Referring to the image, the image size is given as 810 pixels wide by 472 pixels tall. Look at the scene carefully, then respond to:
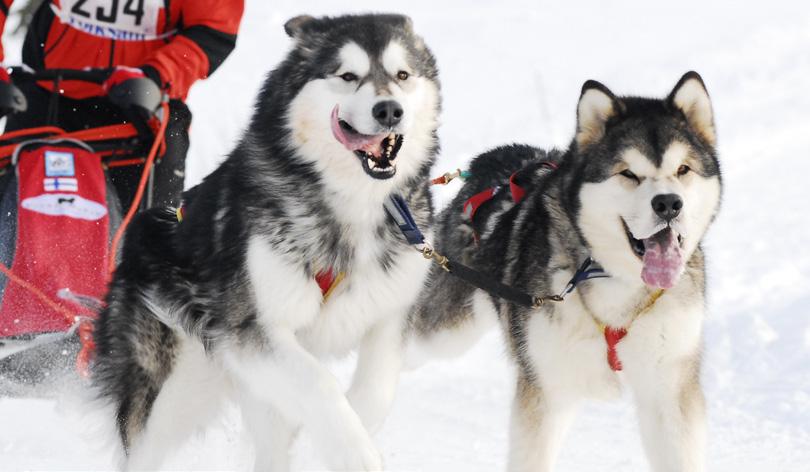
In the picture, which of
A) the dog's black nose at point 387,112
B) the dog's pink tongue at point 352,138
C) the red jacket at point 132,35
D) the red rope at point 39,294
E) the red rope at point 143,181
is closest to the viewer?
the dog's black nose at point 387,112

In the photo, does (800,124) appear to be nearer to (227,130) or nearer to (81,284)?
(227,130)

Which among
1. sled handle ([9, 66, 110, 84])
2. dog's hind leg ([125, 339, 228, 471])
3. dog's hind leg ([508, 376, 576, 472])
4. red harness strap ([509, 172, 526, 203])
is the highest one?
red harness strap ([509, 172, 526, 203])

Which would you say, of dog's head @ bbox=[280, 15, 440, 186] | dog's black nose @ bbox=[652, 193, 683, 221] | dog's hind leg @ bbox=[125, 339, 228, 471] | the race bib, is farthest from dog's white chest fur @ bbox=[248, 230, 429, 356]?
the race bib

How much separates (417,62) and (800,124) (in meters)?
6.63

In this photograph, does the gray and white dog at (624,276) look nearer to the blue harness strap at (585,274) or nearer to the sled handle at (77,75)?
the blue harness strap at (585,274)

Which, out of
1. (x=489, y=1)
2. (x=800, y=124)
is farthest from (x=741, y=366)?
(x=489, y=1)

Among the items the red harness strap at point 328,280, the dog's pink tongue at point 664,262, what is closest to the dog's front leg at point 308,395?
the red harness strap at point 328,280

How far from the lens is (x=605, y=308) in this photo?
2686 millimetres

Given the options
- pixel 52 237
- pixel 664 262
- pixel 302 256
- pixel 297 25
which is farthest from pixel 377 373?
pixel 52 237

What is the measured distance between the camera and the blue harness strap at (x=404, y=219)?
255 centimetres

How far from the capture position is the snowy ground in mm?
3545

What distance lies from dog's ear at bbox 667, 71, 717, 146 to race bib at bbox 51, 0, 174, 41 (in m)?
1.71

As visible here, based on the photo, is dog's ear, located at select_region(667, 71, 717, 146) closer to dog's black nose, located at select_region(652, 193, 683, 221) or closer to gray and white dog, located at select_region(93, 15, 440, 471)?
dog's black nose, located at select_region(652, 193, 683, 221)

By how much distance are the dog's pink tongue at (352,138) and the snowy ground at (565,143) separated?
3.48 feet
